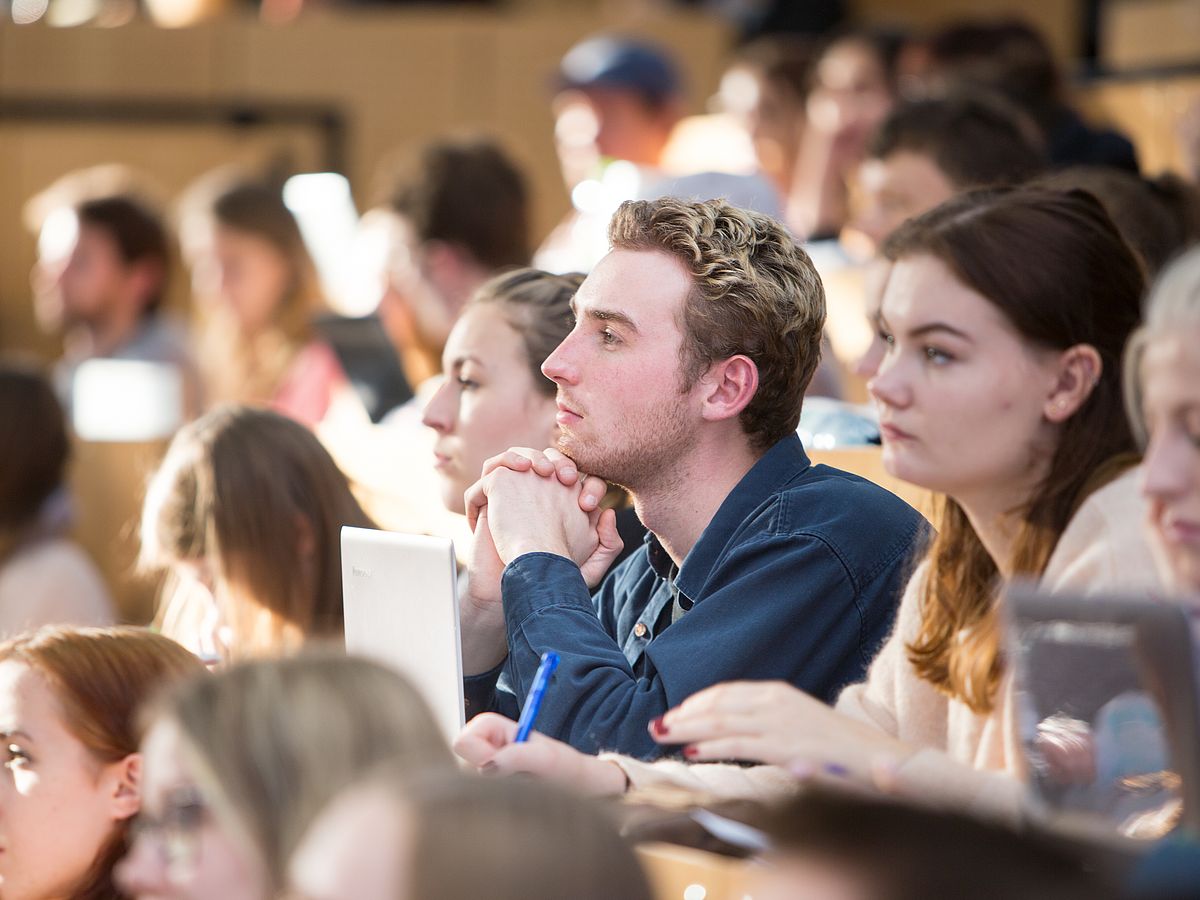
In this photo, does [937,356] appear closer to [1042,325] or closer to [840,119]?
[1042,325]

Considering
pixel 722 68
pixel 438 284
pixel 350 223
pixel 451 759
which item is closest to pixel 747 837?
pixel 451 759

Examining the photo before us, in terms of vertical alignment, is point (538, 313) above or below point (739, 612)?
above

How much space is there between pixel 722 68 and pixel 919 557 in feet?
14.6

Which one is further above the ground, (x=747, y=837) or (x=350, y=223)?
(x=350, y=223)

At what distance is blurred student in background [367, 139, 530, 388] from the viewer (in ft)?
12.7

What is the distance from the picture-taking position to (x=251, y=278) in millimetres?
4570

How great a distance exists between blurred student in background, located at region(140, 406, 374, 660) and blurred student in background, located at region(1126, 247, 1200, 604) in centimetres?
131

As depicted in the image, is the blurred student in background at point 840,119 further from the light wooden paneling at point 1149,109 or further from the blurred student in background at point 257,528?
the blurred student in background at point 257,528

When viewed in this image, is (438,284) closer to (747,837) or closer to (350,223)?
(350,223)

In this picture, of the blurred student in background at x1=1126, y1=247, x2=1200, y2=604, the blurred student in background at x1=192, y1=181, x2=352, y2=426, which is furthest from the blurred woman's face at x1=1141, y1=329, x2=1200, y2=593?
the blurred student in background at x1=192, y1=181, x2=352, y2=426

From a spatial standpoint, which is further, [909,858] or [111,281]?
[111,281]

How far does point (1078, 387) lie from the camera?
1888mm

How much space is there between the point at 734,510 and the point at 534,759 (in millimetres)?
549

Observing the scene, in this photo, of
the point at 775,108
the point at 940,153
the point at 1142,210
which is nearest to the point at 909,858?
the point at 1142,210
